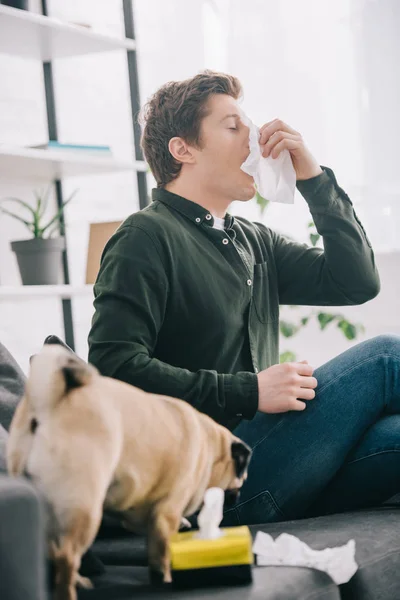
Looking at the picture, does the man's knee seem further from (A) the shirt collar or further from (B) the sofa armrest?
(B) the sofa armrest

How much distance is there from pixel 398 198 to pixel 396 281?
1.11 feet

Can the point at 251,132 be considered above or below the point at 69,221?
above

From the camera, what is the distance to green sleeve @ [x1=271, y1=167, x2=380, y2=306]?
1724 millimetres

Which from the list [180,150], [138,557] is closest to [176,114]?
[180,150]

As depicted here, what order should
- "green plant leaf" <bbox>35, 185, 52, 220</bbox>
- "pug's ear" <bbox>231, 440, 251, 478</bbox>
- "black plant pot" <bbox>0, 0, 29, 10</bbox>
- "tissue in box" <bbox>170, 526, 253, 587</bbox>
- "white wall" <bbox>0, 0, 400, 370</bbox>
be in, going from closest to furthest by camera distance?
"tissue in box" <bbox>170, 526, 253, 587</bbox> < "pug's ear" <bbox>231, 440, 251, 478</bbox> < "black plant pot" <bbox>0, 0, 29, 10</bbox> < "green plant leaf" <bbox>35, 185, 52, 220</bbox> < "white wall" <bbox>0, 0, 400, 370</bbox>

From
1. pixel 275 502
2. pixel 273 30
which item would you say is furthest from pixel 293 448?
pixel 273 30

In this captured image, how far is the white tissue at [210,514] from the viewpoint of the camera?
3.12ft

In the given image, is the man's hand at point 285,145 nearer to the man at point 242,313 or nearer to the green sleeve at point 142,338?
the man at point 242,313

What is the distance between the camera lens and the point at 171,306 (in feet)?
4.87

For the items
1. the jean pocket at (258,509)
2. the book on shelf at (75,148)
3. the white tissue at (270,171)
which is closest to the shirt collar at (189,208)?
the white tissue at (270,171)

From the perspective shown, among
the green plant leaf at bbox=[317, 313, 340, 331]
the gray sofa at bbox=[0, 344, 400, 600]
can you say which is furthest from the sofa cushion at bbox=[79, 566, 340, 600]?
the green plant leaf at bbox=[317, 313, 340, 331]

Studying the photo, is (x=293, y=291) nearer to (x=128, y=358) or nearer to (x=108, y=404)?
(x=128, y=358)

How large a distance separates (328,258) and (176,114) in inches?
18.0

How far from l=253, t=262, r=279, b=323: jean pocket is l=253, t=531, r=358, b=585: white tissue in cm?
62
